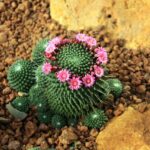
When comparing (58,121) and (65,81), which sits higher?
(65,81)

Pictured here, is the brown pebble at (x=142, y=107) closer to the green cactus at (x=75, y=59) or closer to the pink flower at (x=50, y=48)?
the green cactus at (x=75, y=59)

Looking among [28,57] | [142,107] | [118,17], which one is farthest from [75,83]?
[118,17]

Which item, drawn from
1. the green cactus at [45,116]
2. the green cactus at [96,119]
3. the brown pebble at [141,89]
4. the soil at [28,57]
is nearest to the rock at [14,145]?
the soil at [28,57]

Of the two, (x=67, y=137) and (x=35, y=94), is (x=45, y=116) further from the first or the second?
(x=67, y=137)

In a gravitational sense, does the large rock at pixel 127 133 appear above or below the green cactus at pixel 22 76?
below

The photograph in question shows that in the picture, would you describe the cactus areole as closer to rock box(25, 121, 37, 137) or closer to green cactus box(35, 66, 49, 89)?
green cactus box(35, 66, 49, 89)

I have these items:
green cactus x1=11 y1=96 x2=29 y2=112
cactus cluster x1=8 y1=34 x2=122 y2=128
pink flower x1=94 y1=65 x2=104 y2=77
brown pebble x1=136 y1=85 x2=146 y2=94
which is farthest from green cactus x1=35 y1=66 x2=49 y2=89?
brown pebble x1=136 y1=85 x2=146 y2=94
